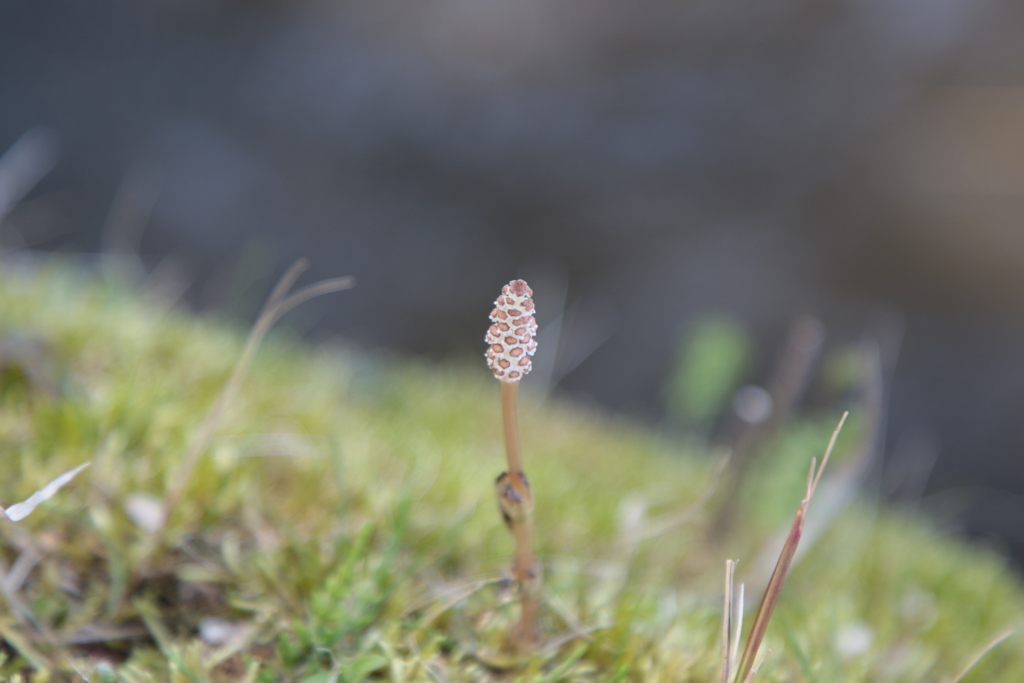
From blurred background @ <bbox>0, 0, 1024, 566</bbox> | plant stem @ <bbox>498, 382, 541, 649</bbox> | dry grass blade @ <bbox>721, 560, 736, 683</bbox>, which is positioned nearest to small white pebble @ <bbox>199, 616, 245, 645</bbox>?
plant stem @ <bbox>498, 382, 541, 649</bbox>

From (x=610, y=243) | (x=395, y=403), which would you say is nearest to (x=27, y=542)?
(x=395, y=403)

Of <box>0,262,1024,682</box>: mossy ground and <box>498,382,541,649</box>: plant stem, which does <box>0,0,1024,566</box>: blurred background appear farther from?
<box>498,382,541,649</box>: plant stem

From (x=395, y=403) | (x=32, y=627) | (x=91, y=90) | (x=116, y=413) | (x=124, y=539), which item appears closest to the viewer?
(x=32, y=627)

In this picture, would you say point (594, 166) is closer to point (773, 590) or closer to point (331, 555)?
point (331, 555)

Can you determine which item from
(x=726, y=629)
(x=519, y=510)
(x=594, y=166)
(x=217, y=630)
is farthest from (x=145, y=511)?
(x=594, y=166)

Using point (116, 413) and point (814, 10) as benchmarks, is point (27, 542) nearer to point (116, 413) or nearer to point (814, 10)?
point (116, 413)

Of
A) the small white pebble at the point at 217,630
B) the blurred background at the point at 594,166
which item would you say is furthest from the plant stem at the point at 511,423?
the blurred background at the point at 594,166

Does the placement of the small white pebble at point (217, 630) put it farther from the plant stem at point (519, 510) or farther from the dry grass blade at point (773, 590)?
the dry grass blade at point (773, 590)
